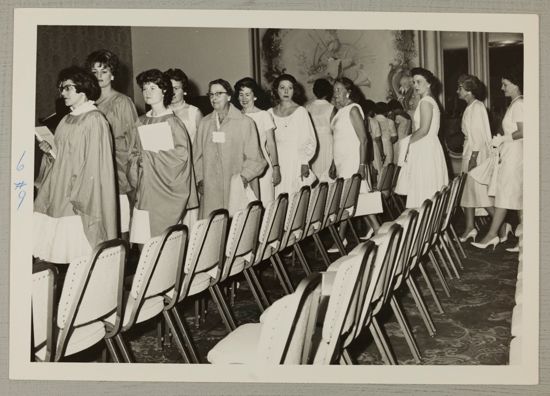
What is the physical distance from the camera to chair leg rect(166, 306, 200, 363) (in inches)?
102

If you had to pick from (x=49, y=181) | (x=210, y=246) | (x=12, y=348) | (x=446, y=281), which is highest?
(x=49, y=181)

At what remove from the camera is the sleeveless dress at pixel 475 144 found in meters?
2.71

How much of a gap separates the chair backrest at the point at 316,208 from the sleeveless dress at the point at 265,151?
0.20 meters

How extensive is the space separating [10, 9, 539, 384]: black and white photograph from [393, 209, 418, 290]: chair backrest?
12 millimetres

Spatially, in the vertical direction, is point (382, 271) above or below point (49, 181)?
below

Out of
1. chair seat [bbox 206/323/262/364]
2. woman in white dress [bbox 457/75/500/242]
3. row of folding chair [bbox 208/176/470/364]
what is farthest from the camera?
woman in white dress [bbox 457/75/500/242]

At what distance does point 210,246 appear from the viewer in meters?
2.82

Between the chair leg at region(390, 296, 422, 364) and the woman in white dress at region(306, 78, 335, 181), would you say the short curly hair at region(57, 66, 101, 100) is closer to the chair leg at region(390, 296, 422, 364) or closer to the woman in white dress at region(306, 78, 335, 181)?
the woman in white dress at region(306, 78, 335, 181)

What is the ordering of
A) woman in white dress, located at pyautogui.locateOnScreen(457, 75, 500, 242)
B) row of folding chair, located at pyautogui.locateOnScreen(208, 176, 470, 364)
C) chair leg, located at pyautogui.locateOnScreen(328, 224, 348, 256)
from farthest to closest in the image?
chair leg, located at pyautogui.locateOnScreen(328, 224, 348, 256), woman in white dress, located at pyautogui.locateOnScreen(457, 75, 500, 242), row of folding chair, located at pyautogui.locateOnScreen(208, 176, 470, 364)

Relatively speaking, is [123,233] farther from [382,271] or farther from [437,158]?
[437,158]

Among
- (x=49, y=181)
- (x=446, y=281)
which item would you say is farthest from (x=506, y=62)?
(x=49, y=181)

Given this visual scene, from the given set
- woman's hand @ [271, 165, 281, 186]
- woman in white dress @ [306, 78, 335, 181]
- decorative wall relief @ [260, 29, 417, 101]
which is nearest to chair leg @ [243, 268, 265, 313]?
woman's hand @ [271, 165, 281, 186]

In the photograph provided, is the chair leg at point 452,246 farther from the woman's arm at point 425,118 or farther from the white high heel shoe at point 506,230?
the woman's arm at point 425,118

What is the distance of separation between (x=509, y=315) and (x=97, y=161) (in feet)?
6.22
